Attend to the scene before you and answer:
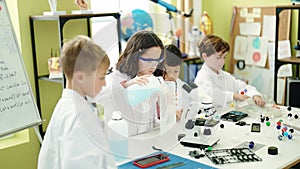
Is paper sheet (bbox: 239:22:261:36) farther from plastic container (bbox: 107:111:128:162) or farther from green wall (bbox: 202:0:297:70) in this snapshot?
plastic container (bbox: 107:111:128:162)

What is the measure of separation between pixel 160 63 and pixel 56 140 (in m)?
0.58

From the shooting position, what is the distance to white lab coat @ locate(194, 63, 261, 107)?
94.9 inches

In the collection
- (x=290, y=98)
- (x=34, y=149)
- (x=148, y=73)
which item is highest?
(x=148, y=73)

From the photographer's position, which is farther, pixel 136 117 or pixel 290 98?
pixel 290 98

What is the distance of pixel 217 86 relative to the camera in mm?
2596

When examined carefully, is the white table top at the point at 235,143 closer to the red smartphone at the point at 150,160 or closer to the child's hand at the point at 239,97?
the red smartphone at the point at 150,160

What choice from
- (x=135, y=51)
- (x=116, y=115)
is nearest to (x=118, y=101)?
(x=116, y=115)

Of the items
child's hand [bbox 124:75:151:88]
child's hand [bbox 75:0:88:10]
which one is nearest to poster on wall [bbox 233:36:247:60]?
child's hand [bbox 75:0:88:10]

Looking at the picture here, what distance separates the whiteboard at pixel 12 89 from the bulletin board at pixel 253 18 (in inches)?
89.6

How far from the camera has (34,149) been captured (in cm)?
270

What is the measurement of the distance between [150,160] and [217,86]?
46.3 inches

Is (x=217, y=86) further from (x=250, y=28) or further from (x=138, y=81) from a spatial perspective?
(x=250, y=28)

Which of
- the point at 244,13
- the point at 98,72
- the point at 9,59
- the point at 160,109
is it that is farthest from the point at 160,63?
the point at 244,13

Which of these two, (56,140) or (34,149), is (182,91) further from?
(34,149)
